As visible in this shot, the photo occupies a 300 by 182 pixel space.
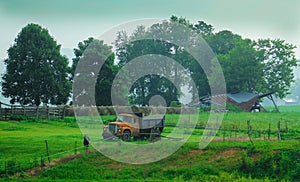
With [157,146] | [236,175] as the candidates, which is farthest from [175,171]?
[157,146]

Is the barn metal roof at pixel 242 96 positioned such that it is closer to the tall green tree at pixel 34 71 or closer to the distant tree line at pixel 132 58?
the distant tree line at pixel 132 58

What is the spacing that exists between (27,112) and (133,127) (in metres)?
25.8

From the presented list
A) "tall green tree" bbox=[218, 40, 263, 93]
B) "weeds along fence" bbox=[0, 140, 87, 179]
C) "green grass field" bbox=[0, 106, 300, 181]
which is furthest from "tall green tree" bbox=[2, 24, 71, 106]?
"weeds along fence" bbox=[0, 140, 87, 179]

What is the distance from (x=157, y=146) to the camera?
26344mm

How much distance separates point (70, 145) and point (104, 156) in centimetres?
440

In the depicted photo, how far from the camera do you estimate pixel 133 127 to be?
3020 cm

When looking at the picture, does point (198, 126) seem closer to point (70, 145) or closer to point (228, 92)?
point (70, 145)

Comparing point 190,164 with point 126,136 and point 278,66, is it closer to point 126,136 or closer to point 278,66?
point 126,136

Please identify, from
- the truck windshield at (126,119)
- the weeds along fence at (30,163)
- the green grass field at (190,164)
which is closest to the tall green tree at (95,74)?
the truck windshield at (126,119)

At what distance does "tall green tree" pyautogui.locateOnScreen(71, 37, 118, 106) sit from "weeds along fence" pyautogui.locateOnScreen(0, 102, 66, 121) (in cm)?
1061

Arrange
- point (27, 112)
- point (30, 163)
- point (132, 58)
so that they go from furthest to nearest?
point (132, 58)
point (27, 112)
point (30, 163)

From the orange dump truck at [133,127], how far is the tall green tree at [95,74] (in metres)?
33.6

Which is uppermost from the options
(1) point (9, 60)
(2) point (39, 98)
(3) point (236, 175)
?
(1) point (9, 60)

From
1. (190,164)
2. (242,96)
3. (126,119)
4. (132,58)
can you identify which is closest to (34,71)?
(132,58)
